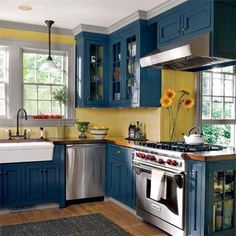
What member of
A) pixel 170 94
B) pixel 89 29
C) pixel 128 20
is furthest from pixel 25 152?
pixel 128 20

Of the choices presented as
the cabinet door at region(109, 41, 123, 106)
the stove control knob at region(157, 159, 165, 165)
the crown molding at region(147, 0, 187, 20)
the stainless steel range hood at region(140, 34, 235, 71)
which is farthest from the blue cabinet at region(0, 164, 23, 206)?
the crown molding at region(147, 0, 187, 20)

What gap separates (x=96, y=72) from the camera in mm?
5055

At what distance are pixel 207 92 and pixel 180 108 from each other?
0.51m

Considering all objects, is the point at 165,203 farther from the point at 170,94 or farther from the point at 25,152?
the point at 25,152

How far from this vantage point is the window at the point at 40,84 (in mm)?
4867

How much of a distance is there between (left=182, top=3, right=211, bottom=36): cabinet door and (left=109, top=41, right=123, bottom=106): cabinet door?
4.60ft

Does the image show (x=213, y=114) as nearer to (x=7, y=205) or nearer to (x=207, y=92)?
(x=207, y=92)

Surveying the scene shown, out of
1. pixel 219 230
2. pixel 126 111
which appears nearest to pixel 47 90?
pixel 126 111

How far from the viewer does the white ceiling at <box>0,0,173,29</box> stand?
3.76 m

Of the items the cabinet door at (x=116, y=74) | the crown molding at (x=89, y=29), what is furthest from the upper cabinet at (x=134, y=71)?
the crown molding at (x=89, y=29)

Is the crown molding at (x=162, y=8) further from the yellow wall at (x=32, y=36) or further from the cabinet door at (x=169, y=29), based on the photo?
the yellow wall at (x=32, y=36)

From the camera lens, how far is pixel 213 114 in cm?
458

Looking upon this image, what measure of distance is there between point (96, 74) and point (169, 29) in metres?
1.65

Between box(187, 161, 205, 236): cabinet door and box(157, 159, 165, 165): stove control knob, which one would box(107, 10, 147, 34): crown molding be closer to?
box(157, 159, 165, 165): stove control knob
